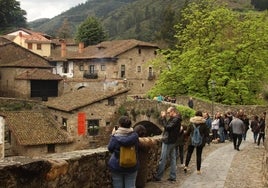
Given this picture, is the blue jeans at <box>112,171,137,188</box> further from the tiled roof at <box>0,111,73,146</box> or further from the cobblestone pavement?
the tiled roof at <box>0,111,73,146</box>

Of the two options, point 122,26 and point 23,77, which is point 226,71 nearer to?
point 23,77

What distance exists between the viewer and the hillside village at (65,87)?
33344mm

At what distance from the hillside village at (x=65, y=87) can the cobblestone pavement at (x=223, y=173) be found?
19.6m

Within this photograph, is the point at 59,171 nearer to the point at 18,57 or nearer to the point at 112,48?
the point at 18,57

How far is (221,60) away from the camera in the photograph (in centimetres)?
3584

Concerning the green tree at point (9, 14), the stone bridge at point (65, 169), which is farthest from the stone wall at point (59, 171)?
the green tree at point (9, 14)

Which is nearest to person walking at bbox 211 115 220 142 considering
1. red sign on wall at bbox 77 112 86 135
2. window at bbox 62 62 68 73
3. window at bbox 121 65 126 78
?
red sign on wall at bbox 77 112 86 135

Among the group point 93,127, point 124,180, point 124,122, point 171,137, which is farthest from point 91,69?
point 124,180

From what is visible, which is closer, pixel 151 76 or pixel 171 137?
pixel 171 137

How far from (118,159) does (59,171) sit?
94cm

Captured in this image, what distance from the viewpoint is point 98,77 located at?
191 feet

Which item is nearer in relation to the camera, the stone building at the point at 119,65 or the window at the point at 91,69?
the stone building at the point at 119,65

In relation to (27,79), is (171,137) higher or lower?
lower

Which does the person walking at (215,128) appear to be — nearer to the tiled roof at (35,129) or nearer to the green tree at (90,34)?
the tiled roof at (35,129)
